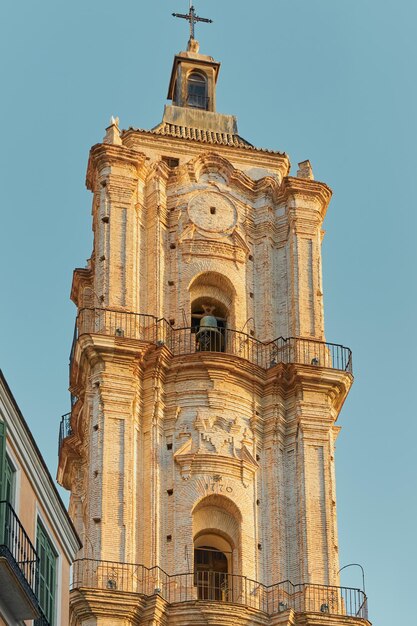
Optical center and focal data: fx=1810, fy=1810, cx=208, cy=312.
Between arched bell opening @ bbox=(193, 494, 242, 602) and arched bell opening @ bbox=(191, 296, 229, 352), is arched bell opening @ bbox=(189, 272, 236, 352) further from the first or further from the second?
arched bell opening @ bbox=(193, 494, 242, 602)

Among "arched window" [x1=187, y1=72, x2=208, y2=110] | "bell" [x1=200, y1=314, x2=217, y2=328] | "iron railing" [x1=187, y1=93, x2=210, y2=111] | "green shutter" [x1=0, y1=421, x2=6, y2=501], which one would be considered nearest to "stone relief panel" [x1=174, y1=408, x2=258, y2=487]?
"bell" [x1=200, y1=314, x2=217, y2=328]

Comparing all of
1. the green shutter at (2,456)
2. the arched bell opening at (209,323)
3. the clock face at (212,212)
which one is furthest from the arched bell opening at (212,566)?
the green shutter at (2,456)

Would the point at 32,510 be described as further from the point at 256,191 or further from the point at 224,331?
the point at 256,191

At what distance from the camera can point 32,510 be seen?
80.0 ft

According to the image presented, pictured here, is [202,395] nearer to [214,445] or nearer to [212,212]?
[214,445]

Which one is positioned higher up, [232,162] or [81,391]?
[232,162]

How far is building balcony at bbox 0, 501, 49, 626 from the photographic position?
859 inches

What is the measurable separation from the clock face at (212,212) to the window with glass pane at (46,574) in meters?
19.0

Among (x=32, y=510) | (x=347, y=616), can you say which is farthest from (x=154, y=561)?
(x=32, y=510)

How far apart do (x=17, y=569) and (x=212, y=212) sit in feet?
74.6

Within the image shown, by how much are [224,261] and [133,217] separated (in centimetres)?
241

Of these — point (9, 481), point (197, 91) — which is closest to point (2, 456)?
point (9, 481)

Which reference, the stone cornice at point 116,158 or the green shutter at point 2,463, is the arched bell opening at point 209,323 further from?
the green shutter at point 2,463

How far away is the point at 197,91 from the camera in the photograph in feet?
166
